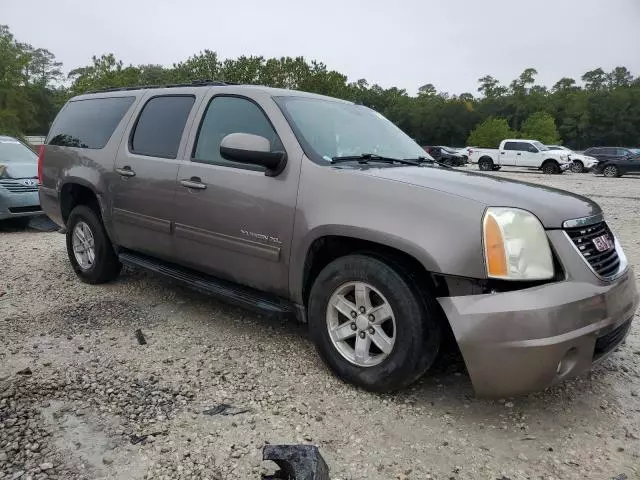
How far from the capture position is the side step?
10.8 ft

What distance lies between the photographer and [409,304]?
8.70 ft

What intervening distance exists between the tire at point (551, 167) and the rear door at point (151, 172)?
86.1 feet

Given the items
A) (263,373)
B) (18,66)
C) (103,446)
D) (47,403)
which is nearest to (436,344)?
(263,373)

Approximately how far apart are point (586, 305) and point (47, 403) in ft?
9.20

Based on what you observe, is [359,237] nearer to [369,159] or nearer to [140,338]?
[369,159]

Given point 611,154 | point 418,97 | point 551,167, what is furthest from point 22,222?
point 418,97

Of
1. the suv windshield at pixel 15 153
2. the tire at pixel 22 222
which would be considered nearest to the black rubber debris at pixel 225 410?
the tire at pixel 22 222

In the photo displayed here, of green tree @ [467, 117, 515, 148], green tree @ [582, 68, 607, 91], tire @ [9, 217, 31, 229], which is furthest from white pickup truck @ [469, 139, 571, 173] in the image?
green tree @ [582, 68, 607, 91]

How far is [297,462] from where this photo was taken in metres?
2.14

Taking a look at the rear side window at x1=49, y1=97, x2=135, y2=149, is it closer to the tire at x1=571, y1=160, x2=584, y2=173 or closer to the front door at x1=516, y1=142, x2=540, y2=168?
the front door at x1=516, y1=142, x2=540, y2=168

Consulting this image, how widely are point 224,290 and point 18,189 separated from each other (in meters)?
6.19

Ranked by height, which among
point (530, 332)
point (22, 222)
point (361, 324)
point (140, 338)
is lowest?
point (22, 222)

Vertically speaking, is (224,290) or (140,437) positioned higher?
(224,290)

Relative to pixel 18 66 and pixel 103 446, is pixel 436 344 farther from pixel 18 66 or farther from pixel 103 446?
pixel 18 66
